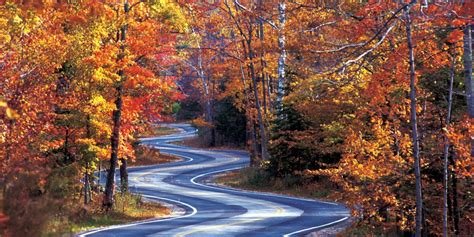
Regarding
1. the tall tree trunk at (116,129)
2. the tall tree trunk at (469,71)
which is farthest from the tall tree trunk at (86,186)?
the tall tree trunk at (469,71)

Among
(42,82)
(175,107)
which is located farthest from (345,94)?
(175,107)

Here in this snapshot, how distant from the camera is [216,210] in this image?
90.5ft

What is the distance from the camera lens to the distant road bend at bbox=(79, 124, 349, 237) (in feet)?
69.2

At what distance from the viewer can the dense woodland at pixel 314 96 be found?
11.8m

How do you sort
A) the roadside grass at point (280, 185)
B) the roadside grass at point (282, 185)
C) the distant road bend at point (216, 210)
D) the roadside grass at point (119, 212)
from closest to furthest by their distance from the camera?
the distant road bend at point (216, 210) → the roadside grass at point (119, 212) → the roadside grass at point (282, 185) → the roadside grass at point (280, 185)

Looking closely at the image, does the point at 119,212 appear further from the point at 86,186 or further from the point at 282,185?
the point at 282,185

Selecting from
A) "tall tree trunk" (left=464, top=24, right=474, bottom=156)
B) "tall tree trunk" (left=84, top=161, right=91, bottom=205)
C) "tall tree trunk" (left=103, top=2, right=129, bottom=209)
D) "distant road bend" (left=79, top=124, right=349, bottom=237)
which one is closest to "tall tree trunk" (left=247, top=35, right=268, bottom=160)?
"distant road bend" (left=79, top=124, right=349, bottom=237)

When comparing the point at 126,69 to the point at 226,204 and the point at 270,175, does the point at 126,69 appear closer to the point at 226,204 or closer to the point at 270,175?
the point at 226,204

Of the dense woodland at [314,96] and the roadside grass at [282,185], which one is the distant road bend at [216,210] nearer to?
the roadside grass at [282,185]

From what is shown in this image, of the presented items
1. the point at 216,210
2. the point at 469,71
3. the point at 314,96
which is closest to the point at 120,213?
the point at 216,210

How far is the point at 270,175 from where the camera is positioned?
37594 mm

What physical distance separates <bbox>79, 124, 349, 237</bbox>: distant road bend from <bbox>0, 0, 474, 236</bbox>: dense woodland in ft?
7.53

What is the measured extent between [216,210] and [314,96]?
428 inches

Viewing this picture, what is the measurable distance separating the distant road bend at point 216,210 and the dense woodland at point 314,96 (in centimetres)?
230
